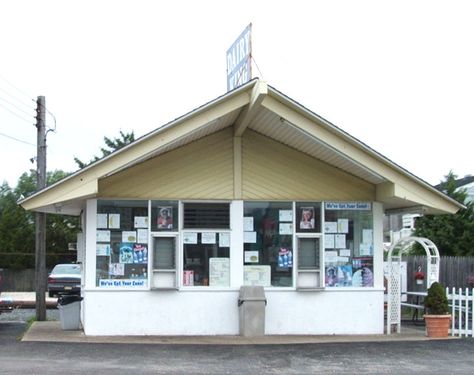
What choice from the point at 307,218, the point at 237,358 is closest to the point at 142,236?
the point at 307,218

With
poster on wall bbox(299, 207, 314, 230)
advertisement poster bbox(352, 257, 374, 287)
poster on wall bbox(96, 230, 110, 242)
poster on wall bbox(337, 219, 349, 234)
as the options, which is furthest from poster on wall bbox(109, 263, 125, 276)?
advertisement poster bbox(352, 257, 374, 287)

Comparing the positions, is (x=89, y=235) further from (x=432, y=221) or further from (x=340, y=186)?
(x=432, y=221)

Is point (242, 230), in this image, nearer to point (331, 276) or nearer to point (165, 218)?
point (165, 218)

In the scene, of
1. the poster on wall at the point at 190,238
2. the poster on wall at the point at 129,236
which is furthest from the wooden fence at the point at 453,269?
the poster on wall at the point at 129,236

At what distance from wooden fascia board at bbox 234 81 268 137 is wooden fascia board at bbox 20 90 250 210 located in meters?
0.22

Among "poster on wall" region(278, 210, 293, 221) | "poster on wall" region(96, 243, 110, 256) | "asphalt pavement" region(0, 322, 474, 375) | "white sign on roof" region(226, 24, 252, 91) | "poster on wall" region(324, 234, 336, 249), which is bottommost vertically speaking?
"asphalt pavement" region(0, 322, 474, 375)

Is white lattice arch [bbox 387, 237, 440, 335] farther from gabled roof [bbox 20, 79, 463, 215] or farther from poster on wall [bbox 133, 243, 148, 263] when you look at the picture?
poster on wall [bbox 133, 243, 148, 263]

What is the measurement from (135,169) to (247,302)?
11.8 ft

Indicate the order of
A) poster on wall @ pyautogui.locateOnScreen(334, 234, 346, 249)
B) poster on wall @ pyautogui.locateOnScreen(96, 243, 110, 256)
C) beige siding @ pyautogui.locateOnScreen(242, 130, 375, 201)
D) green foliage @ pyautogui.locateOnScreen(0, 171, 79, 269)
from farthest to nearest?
1. green foliage @ pyautogui.locateOnScreen(0, 171, 79, 269)
2. poster on wall @ pyautogui.locateOnScreen(334, 234, 346, 249)
3. beige siding @ pyautogui.locateOnScreen(242, 130, 375, 201)
4. poster on wall @ pyautogui.locateOnScreen(96, 243, 110, 256)

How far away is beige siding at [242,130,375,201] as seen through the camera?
49.2 feet

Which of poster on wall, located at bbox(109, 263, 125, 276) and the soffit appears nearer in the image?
the soffit

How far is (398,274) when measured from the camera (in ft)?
50.6

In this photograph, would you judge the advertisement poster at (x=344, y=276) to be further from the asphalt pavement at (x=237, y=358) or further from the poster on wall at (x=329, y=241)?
the asphalt pavement at (x=237, y=358)

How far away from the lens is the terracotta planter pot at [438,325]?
14.4 m
